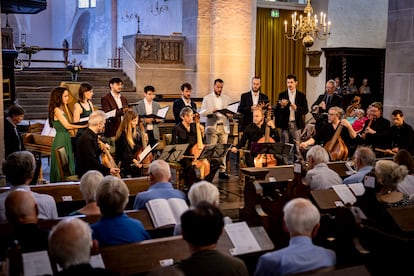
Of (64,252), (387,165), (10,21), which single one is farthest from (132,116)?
(10,21)

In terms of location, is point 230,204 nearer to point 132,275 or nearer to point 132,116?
point 132,116

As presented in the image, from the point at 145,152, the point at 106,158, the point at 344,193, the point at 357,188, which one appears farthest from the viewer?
the point at 145,152

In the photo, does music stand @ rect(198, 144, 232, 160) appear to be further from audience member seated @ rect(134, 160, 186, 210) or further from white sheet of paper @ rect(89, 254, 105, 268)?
white sheet of paper @ rect(89, 254, 105, 268)

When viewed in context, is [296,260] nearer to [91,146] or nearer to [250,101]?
[91,146]

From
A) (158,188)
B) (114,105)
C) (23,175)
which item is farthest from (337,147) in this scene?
(23,175)

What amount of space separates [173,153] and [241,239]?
3.37 m

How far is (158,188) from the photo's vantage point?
4770 millimetres

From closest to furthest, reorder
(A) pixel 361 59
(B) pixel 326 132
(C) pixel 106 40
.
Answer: (B) pixel 326 132, (A) pixel 361 59, (C) pixel 106 40

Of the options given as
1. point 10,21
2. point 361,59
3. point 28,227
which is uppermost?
point 10,21

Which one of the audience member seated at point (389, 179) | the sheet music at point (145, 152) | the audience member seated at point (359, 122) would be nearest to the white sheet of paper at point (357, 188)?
the audience member seated at point (389, 179)

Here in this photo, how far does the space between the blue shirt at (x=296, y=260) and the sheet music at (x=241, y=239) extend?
1.44ft

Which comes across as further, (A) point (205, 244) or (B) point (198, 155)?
(B) point (198, 155)

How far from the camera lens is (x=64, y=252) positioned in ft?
8.91

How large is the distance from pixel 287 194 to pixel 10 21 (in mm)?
19271
